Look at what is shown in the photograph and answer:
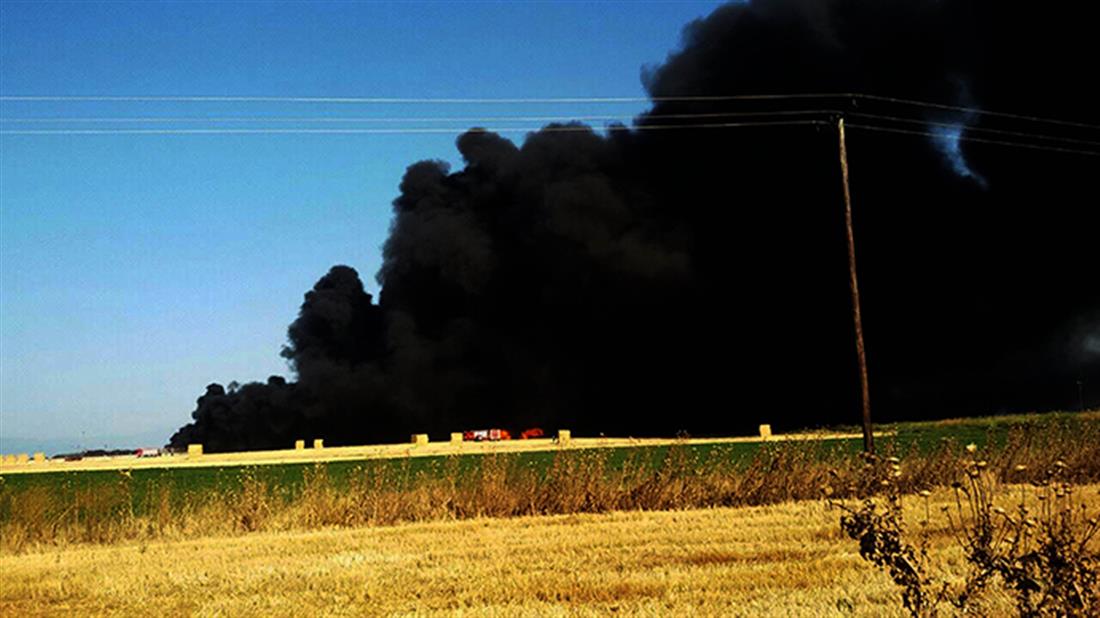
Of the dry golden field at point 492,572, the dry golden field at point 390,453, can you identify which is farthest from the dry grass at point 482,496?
the dry golden field at point 390,453

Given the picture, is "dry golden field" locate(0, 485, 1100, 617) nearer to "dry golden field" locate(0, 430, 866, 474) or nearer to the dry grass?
the dry grass

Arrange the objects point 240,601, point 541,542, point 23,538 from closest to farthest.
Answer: point 240,601 < point 541,542 < point 23,538

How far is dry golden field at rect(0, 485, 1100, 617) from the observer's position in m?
9.64

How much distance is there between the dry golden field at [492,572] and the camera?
964 cm

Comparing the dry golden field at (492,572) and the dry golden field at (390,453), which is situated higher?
the dry golden field at (390,453)

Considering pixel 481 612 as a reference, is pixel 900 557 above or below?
above

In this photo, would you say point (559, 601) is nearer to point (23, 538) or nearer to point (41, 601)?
point (41, 601)

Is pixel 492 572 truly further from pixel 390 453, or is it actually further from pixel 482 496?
pixel 390 453

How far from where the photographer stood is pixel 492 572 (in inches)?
464

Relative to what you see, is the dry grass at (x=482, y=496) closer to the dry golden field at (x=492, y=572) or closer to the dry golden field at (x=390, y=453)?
the dry golden field at (x=492, y=572)

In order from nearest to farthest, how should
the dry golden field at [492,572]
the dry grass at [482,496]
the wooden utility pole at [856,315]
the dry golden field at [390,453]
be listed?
the dry golden field at [492,572], the dry grass at [482,496], the wooden utility pole at [856,315], the dry golden field at [390,453]

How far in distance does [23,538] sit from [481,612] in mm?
10819

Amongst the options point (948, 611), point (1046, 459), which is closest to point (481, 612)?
point (948, 611)

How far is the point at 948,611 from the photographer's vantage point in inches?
333
